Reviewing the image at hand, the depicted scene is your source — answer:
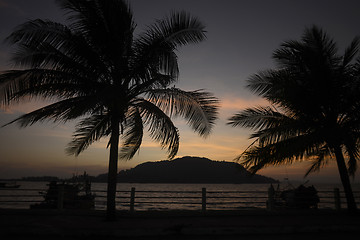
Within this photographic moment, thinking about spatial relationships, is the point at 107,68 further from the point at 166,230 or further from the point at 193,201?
the point at 193,201

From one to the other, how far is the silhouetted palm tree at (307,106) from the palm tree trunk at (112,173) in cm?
497

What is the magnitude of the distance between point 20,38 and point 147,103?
4.34 metres

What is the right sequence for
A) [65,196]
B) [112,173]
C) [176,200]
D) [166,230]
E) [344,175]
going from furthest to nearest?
[176,200] → [65,196] → [344,175] → [112,173] → [166,230]

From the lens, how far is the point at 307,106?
1005 centimetres

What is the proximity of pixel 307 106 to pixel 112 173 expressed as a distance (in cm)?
783

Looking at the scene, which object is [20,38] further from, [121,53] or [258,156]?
[258,156]

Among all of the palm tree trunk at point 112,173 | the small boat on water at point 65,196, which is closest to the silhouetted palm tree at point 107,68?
the palm tree trunk at point 112,173

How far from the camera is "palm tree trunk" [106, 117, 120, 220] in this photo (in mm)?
8711

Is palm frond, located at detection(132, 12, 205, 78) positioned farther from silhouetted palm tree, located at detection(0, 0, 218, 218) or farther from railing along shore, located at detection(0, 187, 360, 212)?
railing along shore, located at detection(0, 187, 360, 212)

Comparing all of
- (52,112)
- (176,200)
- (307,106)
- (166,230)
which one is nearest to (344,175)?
(307,106)

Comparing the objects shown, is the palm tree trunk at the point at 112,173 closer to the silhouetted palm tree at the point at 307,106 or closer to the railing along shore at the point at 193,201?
the railing along shore at the point at 193,201

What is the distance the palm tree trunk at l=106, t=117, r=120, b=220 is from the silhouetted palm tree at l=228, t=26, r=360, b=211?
196 inches

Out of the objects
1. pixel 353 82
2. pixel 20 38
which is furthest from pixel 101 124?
pixel 353 82

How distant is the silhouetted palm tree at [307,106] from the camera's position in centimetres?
980
